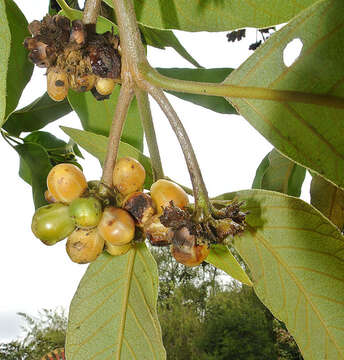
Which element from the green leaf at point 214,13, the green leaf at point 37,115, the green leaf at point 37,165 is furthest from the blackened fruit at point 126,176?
the green leaf at point 37,115

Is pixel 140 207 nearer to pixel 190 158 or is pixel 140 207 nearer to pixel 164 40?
pixel 190 158


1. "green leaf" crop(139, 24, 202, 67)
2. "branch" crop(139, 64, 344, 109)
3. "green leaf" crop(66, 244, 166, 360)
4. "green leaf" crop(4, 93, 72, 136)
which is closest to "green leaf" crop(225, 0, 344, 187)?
"branch" crop(139, 64, 344, 109)

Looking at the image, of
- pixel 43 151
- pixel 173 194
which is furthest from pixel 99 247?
pixel 43 151

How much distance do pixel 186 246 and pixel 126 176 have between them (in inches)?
4.6

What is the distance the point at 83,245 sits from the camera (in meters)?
0.59

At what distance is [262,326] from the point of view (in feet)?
58.1

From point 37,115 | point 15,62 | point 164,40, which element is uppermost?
point 164,40

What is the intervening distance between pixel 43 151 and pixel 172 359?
18023 mm

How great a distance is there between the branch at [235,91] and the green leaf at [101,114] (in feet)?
1.26

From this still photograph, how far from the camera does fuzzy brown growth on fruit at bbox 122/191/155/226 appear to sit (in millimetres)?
573

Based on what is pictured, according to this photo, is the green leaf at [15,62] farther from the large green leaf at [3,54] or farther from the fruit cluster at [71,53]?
the large green leaf at [3,54]

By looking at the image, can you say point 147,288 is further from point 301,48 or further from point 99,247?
point 301,48

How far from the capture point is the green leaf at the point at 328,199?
3.51 ft

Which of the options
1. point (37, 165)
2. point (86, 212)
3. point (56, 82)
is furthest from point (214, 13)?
point (37, 165)
